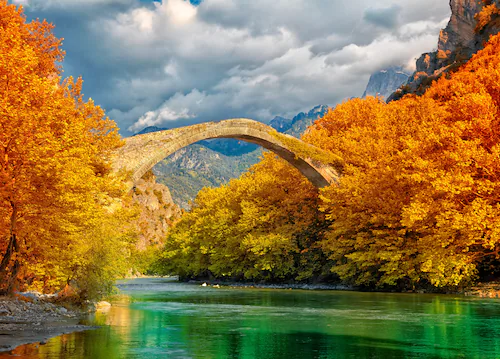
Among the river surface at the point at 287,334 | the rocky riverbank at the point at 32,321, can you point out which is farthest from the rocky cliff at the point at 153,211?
the rocky riverbank at the point at 32,321

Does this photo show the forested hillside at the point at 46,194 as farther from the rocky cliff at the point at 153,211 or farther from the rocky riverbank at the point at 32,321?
the rocky cliff at the point at 153,211

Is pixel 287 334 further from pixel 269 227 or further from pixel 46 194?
pixel 269 227

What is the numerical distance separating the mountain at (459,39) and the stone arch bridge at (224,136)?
29.9 meters

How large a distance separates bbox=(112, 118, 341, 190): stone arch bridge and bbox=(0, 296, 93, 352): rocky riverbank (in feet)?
34.5

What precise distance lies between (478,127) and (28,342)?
22557 millimetres

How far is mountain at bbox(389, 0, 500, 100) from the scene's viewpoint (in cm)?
6282

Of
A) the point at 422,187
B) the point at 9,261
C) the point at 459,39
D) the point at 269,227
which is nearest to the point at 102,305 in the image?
the point at 9,261

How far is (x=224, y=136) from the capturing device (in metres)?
37.3

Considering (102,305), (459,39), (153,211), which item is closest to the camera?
(102,305)

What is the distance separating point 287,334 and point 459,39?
9492 cm

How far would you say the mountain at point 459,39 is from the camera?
206ft

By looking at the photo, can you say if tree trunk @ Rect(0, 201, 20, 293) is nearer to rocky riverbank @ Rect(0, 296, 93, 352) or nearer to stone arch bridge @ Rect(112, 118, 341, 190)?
rocky riverbank @ Rect(0, 296, 93, 352)

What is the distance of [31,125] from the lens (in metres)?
15.8

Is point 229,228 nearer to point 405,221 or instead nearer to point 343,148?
point 343,148
